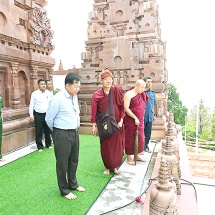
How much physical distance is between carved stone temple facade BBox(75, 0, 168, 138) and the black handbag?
9.50 ft

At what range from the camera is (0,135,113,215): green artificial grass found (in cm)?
261

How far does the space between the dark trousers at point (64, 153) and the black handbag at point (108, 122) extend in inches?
29.4

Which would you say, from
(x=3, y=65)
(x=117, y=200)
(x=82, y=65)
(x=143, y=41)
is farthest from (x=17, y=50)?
(x=117, y=200)

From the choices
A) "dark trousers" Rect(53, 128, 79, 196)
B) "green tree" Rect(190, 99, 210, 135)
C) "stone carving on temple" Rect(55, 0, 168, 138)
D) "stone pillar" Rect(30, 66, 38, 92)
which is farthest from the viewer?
"green tree" Rect(190, 99, 210, 135)

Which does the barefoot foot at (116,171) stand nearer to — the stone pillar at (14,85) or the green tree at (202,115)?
the stone pillar at (14,85)

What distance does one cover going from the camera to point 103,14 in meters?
7.25

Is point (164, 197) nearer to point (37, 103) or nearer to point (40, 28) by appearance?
point (37, 103)

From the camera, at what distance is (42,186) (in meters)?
3.22

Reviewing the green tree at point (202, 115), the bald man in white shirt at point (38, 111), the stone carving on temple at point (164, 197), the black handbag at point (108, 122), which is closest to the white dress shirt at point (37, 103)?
the bald man in white shirt at point (38, 111)

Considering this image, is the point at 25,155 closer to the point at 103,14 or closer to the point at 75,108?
the point at 75,108

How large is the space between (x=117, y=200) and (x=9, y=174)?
2.06 metres

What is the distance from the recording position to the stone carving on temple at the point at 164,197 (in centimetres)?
173

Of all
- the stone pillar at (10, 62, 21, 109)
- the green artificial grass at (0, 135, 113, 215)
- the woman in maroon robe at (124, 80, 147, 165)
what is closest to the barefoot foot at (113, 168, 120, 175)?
the green artificial grass at (0, 135, 113, 215)

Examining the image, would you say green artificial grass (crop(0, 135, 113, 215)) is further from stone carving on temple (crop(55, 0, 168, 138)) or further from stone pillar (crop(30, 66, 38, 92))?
stone carving on temple (crop(55, 0, 168, 138))
